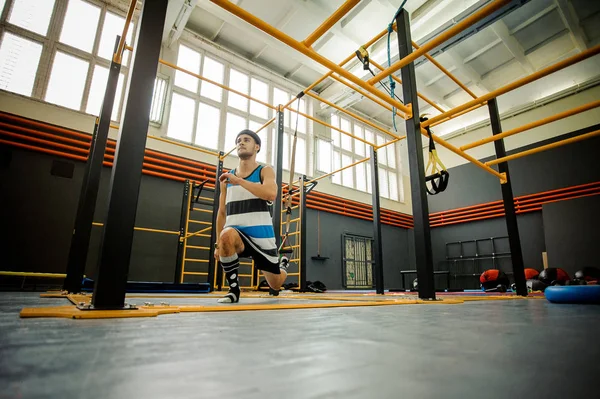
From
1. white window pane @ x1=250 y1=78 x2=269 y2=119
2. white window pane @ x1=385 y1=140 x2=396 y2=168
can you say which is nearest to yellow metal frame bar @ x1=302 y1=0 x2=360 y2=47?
white window pane @ x1=250 y1=78 x2=269 y2=119

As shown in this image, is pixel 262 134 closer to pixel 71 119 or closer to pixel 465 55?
pixel 71 119

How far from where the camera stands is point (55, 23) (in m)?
5.96

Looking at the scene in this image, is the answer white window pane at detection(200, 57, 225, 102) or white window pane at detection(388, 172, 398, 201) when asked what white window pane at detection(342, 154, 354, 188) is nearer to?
white window pane at detection(388, 172, 398, 201)

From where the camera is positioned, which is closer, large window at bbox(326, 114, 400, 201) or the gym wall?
the gym wall

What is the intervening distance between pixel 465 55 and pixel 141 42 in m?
9.15

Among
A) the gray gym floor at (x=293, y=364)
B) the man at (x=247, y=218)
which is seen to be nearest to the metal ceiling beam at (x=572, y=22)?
the man at (x=247, y=218)

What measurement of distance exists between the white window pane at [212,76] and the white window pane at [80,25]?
7.55ft

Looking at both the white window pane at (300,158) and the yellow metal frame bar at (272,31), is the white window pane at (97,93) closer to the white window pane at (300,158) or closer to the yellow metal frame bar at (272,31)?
the white window pane at (300,158)

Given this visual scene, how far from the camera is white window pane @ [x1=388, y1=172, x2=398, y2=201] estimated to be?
37.2 ft

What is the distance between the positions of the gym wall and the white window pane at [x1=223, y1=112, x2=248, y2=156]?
6833mm

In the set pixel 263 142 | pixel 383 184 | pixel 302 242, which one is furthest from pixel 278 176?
pixel 383 184

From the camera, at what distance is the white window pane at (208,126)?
7289mm

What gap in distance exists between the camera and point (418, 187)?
263 centimetres

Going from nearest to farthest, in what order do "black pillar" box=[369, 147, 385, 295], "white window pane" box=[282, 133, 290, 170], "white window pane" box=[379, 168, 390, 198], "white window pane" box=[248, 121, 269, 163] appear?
1. "black pillar" box=[369, 147, 385, 295]
2. "white window pane" box=[248, 121, 269, 163]
3. "white window pane" box=[282, 133, 290, 170]
4. "white window pane" box=[379, 168, 390, 198]
